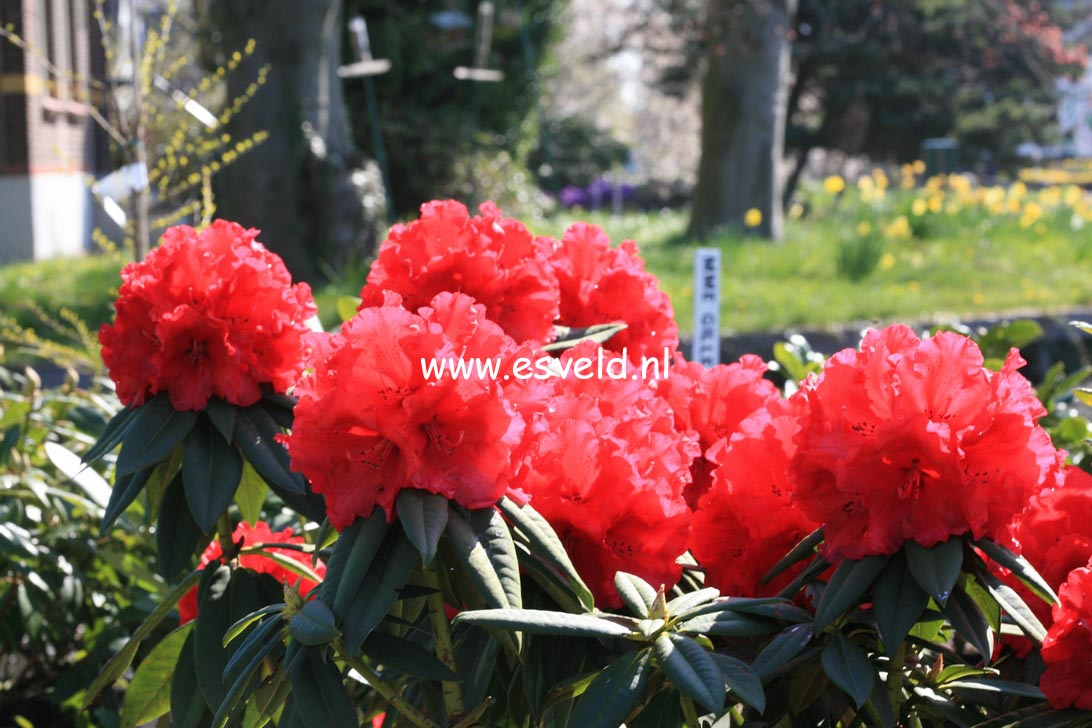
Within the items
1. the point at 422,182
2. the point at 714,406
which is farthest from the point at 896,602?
the point at 422,182

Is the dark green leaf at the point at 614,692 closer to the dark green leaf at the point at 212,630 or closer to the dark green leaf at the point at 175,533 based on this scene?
the dark green leaf at the point at 212,630

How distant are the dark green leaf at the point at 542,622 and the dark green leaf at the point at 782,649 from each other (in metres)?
→ 0.13

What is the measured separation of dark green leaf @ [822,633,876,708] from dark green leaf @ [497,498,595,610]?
24cm

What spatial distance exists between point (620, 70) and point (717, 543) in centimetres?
3401

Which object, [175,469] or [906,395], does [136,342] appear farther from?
[906,395]

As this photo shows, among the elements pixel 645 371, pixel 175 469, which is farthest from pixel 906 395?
pixel 175 469

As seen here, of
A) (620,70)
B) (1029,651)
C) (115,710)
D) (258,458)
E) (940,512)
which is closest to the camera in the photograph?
(940,512)

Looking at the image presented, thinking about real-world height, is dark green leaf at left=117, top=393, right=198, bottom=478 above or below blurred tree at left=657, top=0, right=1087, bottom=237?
below

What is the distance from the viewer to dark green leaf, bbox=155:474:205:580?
1691 mm

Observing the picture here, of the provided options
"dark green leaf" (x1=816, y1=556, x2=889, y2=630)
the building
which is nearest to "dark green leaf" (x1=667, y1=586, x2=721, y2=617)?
"dark green leaf" (x1=816, y1=556, x2=889, y2=630)

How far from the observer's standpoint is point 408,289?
5.55 ft

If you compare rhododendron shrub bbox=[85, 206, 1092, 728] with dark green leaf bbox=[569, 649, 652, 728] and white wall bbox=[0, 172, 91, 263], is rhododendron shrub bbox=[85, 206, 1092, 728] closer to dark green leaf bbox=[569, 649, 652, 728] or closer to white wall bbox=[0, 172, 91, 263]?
dark green leaf bbox=[569, 649, 652, 728]

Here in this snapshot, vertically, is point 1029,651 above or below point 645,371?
below

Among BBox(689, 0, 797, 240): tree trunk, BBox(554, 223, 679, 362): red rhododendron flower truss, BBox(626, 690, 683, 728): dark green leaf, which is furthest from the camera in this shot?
BBox(689, 0, 797, 240): tree trunk
